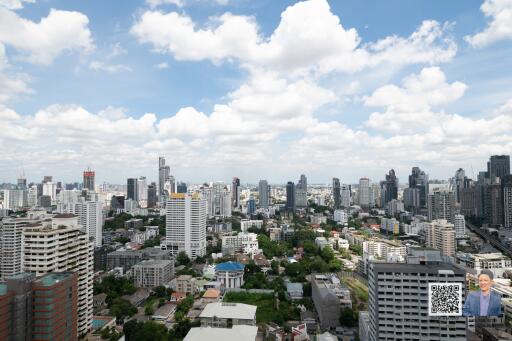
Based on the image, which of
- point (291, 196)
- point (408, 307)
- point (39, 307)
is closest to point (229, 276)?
point (39, 307)

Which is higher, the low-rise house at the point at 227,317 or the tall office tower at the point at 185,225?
the tall office tower at the point at 185,225

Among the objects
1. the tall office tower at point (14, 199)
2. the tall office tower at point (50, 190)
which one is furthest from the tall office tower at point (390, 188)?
the tall office tower at point (14, 199)

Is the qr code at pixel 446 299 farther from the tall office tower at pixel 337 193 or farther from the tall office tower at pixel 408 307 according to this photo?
the tall office tower at pixel 337 193

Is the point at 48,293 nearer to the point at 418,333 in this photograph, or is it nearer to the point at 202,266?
the point at 418,333

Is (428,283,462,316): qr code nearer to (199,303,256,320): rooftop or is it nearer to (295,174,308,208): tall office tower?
(199,303,256,320): rooftop

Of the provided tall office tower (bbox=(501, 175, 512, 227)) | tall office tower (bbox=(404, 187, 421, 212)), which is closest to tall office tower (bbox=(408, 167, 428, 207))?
tall office tower (bbox=(404, 187, 421, 212))

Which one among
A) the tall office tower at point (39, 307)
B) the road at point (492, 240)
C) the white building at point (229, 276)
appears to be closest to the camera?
the tall office tower at point (39, 307)
